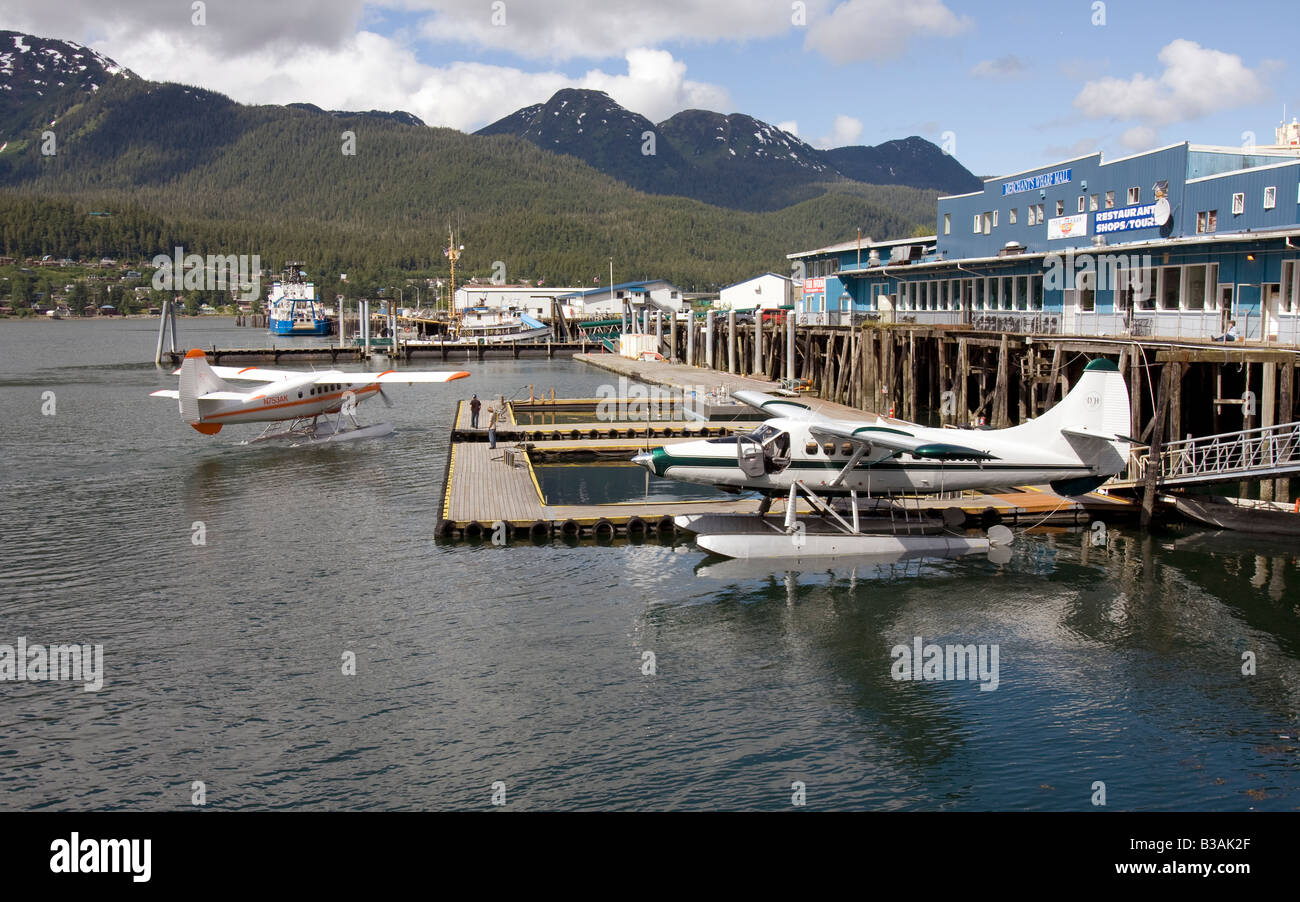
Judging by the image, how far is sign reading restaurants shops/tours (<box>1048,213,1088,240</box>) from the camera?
47531mm

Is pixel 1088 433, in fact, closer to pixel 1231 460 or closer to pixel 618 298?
pixel 1231 460

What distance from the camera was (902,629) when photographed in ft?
71.2

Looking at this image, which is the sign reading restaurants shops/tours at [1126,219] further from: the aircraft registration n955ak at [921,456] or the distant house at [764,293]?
the distant house at [764,293]

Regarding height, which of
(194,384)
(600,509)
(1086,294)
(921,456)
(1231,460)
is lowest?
(600,509)

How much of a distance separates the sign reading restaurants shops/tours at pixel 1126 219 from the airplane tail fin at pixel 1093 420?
18892 millimetres

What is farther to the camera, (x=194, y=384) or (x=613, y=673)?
(x=194, y=384)

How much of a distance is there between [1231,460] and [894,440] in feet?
40.3

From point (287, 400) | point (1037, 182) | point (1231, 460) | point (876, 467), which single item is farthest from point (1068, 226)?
point (287, 400)

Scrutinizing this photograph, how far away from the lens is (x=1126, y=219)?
44.5 meters

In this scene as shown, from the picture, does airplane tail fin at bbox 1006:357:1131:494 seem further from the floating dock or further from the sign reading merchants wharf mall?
the sign reading merchants wharf mall
